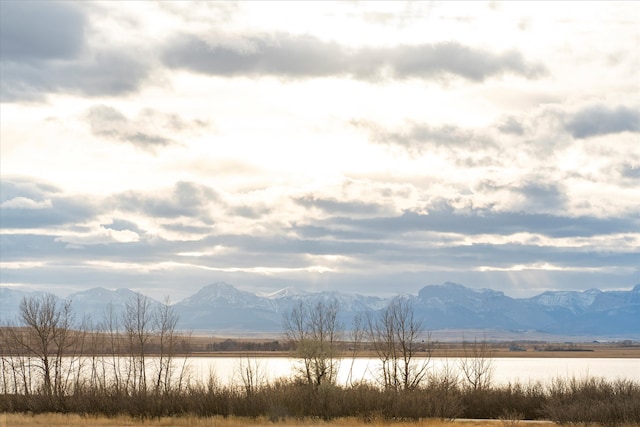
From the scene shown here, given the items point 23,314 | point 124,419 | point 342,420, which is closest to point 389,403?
point 342,420

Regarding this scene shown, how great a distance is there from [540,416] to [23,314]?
160ft

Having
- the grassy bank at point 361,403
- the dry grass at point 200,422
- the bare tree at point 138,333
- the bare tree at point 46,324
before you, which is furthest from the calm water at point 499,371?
the dry grass at point 200,422

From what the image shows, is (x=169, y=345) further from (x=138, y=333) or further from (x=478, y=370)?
(x=478, y=370)

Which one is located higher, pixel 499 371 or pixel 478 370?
pixel 478 370

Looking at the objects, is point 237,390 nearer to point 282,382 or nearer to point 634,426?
A: point 282,382

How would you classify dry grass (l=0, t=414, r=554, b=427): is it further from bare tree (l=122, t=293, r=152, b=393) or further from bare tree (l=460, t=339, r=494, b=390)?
bare tree (l=460, t=339, r=494, b=390)

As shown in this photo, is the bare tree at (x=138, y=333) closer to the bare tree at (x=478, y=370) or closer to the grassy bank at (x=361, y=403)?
the grassy bank at (x=361, y=403)

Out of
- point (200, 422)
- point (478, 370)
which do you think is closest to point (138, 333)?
point (478, 370)

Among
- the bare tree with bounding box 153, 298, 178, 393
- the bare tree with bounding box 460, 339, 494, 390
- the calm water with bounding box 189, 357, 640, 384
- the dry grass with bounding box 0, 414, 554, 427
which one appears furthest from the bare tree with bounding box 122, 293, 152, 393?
the bare tree with bounding box 460, 339, 494, 390

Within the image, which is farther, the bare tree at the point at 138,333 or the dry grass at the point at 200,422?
the bare tree at the point at 138,333

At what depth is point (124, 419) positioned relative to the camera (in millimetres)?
50625

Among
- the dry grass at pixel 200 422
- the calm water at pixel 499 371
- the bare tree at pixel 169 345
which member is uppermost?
the bare tree at pixel 169 345

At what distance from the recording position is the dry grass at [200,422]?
4388cm

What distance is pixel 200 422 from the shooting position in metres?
45.5
